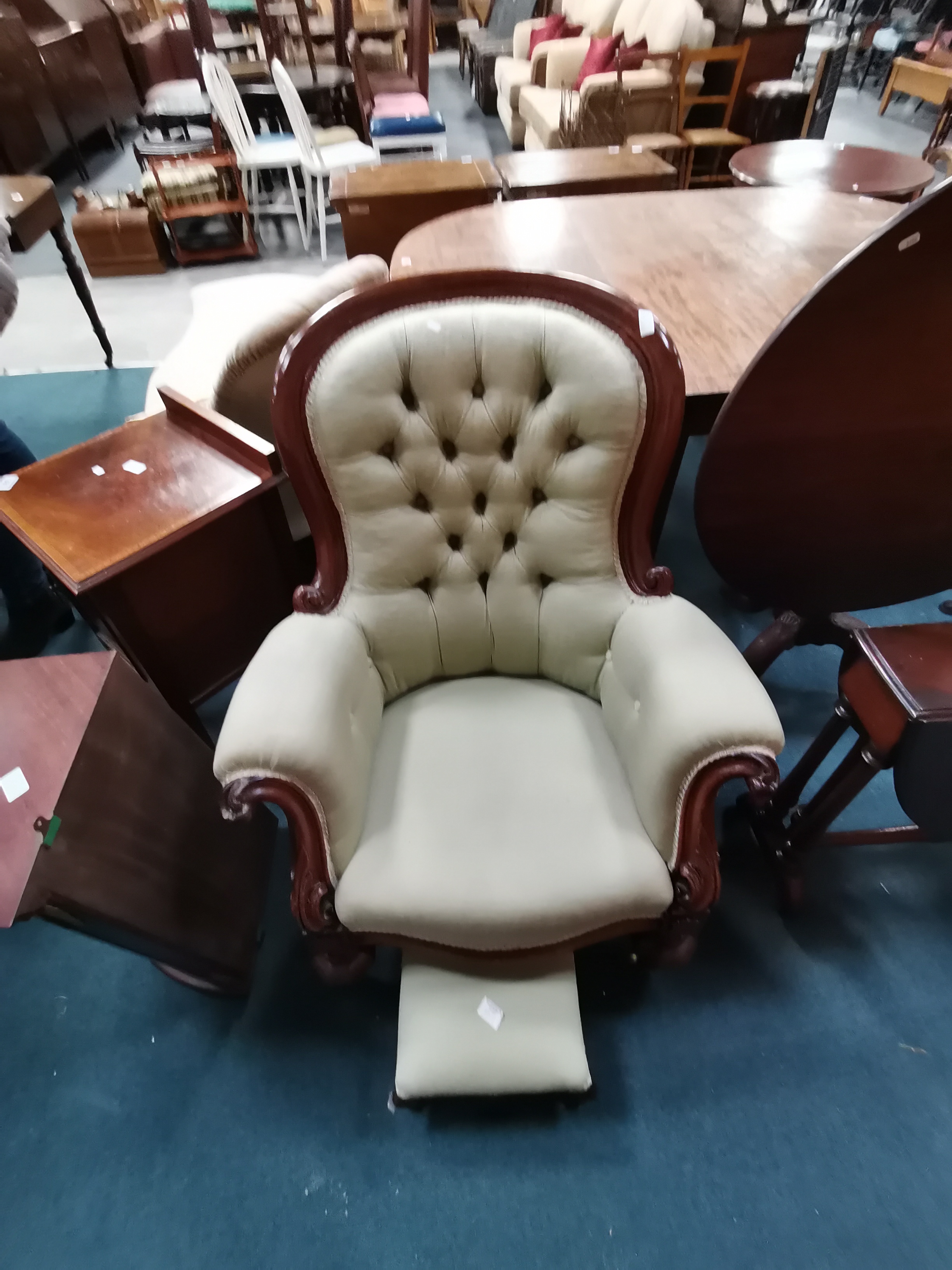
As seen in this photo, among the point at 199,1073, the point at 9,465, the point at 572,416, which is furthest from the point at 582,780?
the point at 9,465

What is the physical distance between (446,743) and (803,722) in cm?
102

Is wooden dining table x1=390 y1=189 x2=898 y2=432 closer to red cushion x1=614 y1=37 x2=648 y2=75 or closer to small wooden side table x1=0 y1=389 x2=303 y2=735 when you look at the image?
small wooden side table x1=0 y1=389 x2=303 y2=735

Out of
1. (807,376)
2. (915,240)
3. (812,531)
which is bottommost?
(812,531)

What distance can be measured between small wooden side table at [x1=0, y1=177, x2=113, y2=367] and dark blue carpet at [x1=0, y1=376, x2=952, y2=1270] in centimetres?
216

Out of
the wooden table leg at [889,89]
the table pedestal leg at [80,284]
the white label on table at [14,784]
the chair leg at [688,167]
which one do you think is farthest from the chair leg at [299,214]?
the wooden table leg at [889,89]

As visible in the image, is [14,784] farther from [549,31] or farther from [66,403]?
[549,31]

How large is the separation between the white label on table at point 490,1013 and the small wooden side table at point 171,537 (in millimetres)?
923

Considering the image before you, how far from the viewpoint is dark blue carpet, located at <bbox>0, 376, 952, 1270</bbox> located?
105cm

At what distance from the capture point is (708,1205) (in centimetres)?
107

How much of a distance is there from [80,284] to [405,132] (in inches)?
86.8

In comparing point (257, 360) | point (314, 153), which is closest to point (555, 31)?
point (314, 153)

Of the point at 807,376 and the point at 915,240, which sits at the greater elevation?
the point at 915,240

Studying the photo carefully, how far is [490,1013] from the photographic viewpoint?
1.08 m

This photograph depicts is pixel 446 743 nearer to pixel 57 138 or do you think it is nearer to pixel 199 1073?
pixel 199 1073
